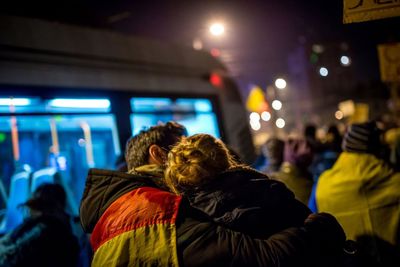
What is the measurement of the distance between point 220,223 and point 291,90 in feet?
152

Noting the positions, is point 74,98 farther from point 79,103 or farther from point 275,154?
point 275,154

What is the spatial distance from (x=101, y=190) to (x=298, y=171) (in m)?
2.29

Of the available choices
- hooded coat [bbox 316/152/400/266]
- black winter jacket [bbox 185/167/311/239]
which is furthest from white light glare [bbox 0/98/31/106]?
hooded coat [bbox 316/152/400/266]

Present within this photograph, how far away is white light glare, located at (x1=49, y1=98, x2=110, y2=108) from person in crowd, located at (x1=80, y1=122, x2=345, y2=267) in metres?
3.18

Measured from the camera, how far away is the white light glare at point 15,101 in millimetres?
4113

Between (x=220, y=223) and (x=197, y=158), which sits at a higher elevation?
(x=197, y=158)

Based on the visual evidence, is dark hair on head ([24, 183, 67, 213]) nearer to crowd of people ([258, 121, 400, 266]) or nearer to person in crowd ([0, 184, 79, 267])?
person in crowd ([0, 184, 79, 267])

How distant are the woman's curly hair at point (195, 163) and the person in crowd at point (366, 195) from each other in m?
1.42

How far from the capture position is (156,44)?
623 cm

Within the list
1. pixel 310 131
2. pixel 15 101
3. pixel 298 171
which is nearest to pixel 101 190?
pixel 298 171

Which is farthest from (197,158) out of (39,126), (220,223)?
(39,126)

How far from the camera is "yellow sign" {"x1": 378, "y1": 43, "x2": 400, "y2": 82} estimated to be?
5.40m

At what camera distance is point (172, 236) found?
4.99 ft

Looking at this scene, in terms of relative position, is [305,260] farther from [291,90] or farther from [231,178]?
[291,90]
